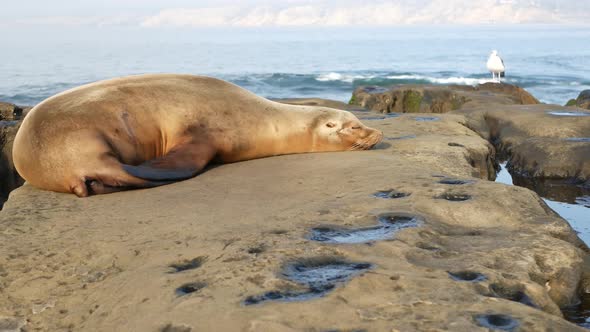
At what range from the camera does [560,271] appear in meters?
3.16

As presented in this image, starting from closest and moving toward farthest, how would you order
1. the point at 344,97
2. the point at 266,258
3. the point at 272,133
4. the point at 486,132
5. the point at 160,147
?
the point at 266,258
the point at 160,147
the point at 272,133
the point at 486,132
the point at 344,97

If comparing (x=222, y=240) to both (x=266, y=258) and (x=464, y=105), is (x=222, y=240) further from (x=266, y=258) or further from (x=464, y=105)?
(x=464, y=105)

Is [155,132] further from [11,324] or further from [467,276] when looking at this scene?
[467,276]

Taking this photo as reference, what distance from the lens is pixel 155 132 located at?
5.17 m

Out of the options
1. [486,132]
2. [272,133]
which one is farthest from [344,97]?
[272,133]

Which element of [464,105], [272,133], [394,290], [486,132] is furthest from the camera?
[464,105]

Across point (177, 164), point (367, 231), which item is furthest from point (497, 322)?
point (177, 164)

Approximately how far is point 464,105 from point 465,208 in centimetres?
844

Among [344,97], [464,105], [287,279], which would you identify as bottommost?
[344,97]

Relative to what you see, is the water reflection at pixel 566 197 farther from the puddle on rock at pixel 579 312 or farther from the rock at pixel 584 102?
the rock at pixel 584 102

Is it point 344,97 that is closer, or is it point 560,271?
point 560,271

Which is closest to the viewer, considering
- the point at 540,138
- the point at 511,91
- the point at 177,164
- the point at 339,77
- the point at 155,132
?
the point at 177,164

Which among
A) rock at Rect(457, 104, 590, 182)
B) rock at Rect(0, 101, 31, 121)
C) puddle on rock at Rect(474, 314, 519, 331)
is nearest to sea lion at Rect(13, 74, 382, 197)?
rock at Rect(457, 104, 590, 182)

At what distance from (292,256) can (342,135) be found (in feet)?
9.81
